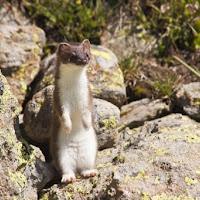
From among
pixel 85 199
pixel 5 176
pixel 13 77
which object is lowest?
pixel 85 199

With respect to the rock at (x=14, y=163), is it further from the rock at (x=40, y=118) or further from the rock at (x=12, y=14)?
the rock at (x=12, y=14)

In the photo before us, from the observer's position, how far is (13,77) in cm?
661

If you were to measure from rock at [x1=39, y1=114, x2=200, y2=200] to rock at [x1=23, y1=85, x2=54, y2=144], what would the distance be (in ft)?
3.25

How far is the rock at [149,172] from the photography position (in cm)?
390

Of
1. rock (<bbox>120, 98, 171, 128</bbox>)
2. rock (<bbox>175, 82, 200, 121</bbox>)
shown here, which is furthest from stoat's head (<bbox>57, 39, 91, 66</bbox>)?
rock (<bbox>175, 82, 200, 121</bbox>)

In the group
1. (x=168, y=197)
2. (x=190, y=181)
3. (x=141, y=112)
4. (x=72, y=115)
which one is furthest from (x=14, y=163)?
(x=141, y=112)

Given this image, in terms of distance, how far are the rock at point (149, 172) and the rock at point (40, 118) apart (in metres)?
0.99

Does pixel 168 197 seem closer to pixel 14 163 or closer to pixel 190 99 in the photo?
pixel 14 163

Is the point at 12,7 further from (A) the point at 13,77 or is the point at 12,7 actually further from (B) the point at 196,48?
(B) the point at 196,48

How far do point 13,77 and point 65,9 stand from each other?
8.13 ft

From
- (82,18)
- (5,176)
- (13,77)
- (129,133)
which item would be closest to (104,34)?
(82,18)

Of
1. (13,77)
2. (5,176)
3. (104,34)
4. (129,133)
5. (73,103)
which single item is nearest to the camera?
(5,176)

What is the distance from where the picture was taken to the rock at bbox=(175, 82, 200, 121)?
5872mm

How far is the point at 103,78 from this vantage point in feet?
20.5
